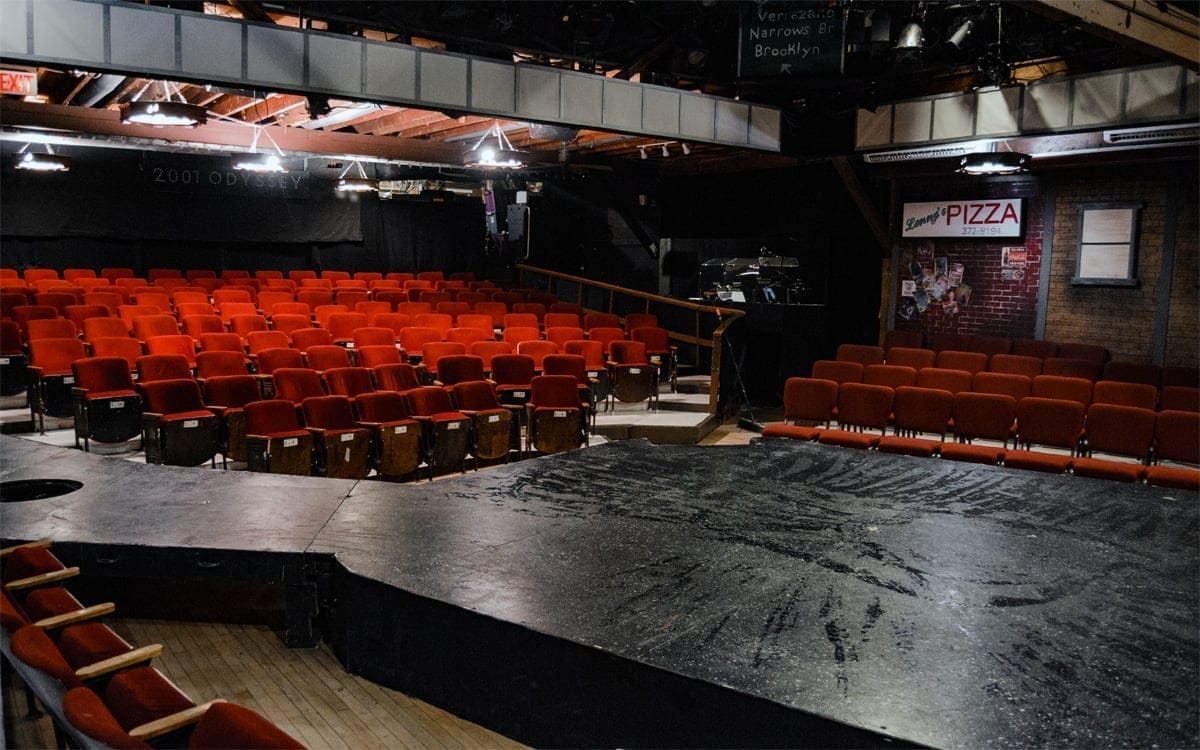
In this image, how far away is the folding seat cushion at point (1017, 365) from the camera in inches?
362

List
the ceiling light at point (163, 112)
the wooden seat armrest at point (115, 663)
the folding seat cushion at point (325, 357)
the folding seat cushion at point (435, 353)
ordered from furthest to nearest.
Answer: the folding seat cushion at point (435, 353)
the folding seat cushion at point (325, 357)
the ceiling light at point (163, 112)
the wooden seat armrest at point (115, 663)

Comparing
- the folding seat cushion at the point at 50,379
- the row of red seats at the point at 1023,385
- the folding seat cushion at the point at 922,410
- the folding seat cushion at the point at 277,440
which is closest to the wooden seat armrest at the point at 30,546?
the folding seat cushion at the point at 277,440

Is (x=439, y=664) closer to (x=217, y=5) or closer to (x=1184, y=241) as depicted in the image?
(x=217, y=5)

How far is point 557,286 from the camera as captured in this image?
1644 cm

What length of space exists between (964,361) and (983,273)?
7.44ft

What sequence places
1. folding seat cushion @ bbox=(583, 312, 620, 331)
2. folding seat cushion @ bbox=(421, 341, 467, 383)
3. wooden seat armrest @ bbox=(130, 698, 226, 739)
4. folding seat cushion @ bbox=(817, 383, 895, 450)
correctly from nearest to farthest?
wooden seat armrest @ bbox=(130, 698, 226, 739)
folding seat cushion @ bbox=(817, 383, 895, 450)
folding seat cushion @ bbox=(421, 341, 467, 383)
folding seat cushion @ bbox=(583, 312, 620, 331)

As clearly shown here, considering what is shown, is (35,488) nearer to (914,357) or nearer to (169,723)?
(169,723)

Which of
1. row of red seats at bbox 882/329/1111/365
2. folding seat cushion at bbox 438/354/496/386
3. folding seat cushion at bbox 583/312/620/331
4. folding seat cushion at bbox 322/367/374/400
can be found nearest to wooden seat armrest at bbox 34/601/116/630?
folding seat cushion at bbox 322/367/374/400

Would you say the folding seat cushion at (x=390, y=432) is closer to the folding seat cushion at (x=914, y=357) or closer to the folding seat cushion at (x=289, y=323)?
the folding seat cushion at (x=289, y=323)

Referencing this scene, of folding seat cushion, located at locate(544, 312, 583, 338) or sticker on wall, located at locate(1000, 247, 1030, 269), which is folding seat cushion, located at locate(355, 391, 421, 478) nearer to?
folding seat cushion, located at locate(544, 312, 583, 338)

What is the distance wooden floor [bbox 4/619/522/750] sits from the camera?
345cm

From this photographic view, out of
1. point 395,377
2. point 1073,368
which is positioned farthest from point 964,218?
point 395,377

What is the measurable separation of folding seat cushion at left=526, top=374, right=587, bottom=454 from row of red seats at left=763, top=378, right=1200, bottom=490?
1.70 m

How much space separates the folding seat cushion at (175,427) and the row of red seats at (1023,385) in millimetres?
5582
